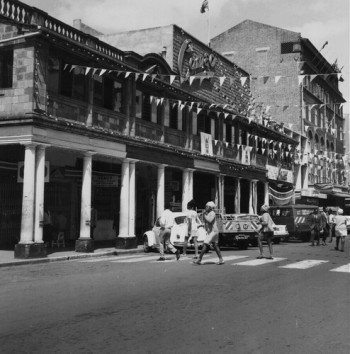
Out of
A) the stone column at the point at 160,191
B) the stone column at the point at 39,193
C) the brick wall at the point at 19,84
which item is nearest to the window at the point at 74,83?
the brick wall at the point at 19,84

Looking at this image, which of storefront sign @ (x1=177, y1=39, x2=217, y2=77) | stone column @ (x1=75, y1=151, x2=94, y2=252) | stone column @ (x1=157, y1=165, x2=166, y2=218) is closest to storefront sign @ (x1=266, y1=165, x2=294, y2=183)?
storefront sign @ (x1=177, y1=39, x2=217, y2=77)

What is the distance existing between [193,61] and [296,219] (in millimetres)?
10360

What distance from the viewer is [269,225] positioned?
16.1 metres

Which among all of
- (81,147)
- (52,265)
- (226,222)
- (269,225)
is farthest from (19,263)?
(226,222)

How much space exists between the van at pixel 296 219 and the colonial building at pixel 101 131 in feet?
11.6

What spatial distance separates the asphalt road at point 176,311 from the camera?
18.5 ft

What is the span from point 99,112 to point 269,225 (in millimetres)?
8172

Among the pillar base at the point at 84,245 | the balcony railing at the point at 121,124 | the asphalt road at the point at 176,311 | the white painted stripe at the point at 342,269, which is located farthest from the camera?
the pillar base at the point at 84,245

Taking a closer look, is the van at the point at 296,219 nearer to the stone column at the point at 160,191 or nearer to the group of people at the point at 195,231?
the stone column at the point at 160,191

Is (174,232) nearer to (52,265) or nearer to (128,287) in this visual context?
(52,265)

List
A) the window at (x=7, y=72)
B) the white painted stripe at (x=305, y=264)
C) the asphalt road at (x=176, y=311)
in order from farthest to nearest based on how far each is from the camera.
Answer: the window at (x=7, y=72), the white painted stripe at (x=305, y=264), the asphalt road at (x=176, y=311)

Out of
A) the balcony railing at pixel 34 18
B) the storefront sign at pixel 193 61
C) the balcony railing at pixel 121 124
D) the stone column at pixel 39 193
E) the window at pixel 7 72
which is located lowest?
the stone column at pixel 39 193

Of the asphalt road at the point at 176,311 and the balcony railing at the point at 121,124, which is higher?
the balcony railing at the point at 121,124

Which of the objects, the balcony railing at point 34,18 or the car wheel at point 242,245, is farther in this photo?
the car wheel at point 242,245
